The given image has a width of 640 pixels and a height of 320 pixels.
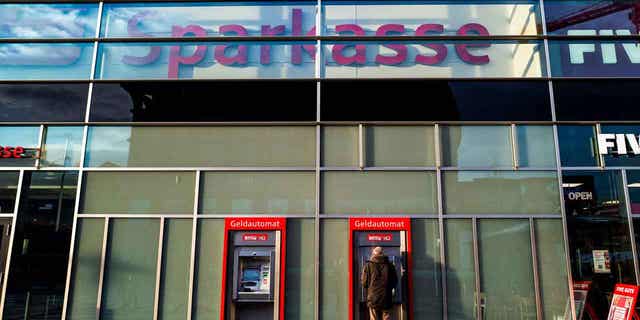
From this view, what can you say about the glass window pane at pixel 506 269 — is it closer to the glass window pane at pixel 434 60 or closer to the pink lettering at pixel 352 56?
the glass window pane at pixel 434 60

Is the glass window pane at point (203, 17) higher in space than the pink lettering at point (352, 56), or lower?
higher

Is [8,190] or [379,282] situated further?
[8,190]

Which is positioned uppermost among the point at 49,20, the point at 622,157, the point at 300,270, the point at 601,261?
the point at 49,20

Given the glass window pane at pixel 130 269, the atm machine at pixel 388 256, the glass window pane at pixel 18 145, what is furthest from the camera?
the glass window pane at pixel 18 145

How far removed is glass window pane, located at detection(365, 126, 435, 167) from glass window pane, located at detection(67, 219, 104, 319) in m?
4.86

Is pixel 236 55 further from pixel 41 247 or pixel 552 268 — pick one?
pixel 552 268

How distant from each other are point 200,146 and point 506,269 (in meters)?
5.62

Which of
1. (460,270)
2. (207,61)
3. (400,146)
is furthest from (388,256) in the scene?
(207,61)

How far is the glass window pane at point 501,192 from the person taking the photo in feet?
27.9

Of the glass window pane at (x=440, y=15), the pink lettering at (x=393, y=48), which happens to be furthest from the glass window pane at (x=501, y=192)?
the glass window pane at (x=440, y=15)

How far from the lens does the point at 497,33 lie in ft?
30.9

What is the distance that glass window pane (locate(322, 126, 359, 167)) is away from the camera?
873 centimetres

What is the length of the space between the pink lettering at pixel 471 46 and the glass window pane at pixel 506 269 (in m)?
2.96

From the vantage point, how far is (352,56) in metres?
Result: 9.24
